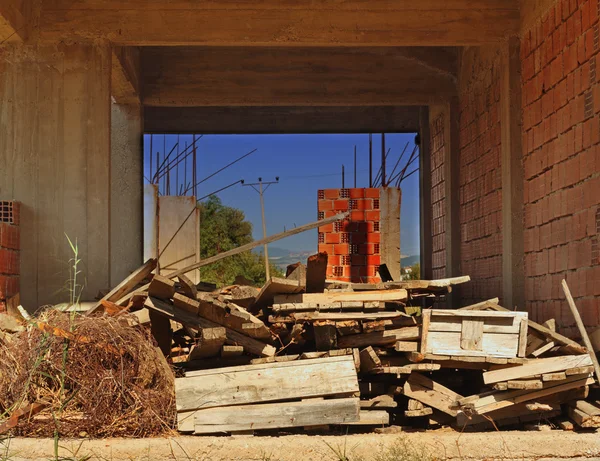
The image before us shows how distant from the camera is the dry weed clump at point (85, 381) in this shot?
5.76 m

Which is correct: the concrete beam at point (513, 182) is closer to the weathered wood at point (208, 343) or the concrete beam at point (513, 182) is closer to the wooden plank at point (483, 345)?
the wooden plank at point (483, 345)

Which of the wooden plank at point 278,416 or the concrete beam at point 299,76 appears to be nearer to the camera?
the wooden plank at point 278,416

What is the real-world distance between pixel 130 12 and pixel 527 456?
6.21 metres

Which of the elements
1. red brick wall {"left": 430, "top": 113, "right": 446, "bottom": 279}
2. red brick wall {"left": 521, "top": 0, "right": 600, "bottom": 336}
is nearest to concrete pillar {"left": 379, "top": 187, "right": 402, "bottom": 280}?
red brick wall {"left": 430, "top": 113, "right": 446, "bottom": 279}

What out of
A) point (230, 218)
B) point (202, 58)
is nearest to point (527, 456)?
point (202, 58)

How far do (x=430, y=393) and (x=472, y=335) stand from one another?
0.59m

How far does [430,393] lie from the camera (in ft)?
21.4

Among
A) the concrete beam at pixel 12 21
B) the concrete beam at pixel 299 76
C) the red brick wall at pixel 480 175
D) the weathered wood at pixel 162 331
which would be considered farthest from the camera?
the concrete beam at pixel 299 76

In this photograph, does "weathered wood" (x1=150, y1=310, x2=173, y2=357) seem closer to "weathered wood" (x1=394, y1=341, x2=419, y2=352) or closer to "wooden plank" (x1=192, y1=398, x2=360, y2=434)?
"wooden plank" (x1=192, y1=398, x2=360, y2=434)

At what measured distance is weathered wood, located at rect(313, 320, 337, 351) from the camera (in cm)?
658

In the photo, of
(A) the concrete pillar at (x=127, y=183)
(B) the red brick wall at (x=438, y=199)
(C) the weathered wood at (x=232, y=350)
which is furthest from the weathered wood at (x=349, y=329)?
(A) the concrete pillar at (x=127, y=183)

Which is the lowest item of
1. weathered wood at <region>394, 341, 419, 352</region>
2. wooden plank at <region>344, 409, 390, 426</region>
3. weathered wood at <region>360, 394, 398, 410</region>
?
wooden plank at <region>344, 409, 390, 426</region>

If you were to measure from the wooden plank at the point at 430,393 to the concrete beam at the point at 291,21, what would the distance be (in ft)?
13.4

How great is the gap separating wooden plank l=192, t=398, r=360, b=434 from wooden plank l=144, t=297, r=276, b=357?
0.83 metres
